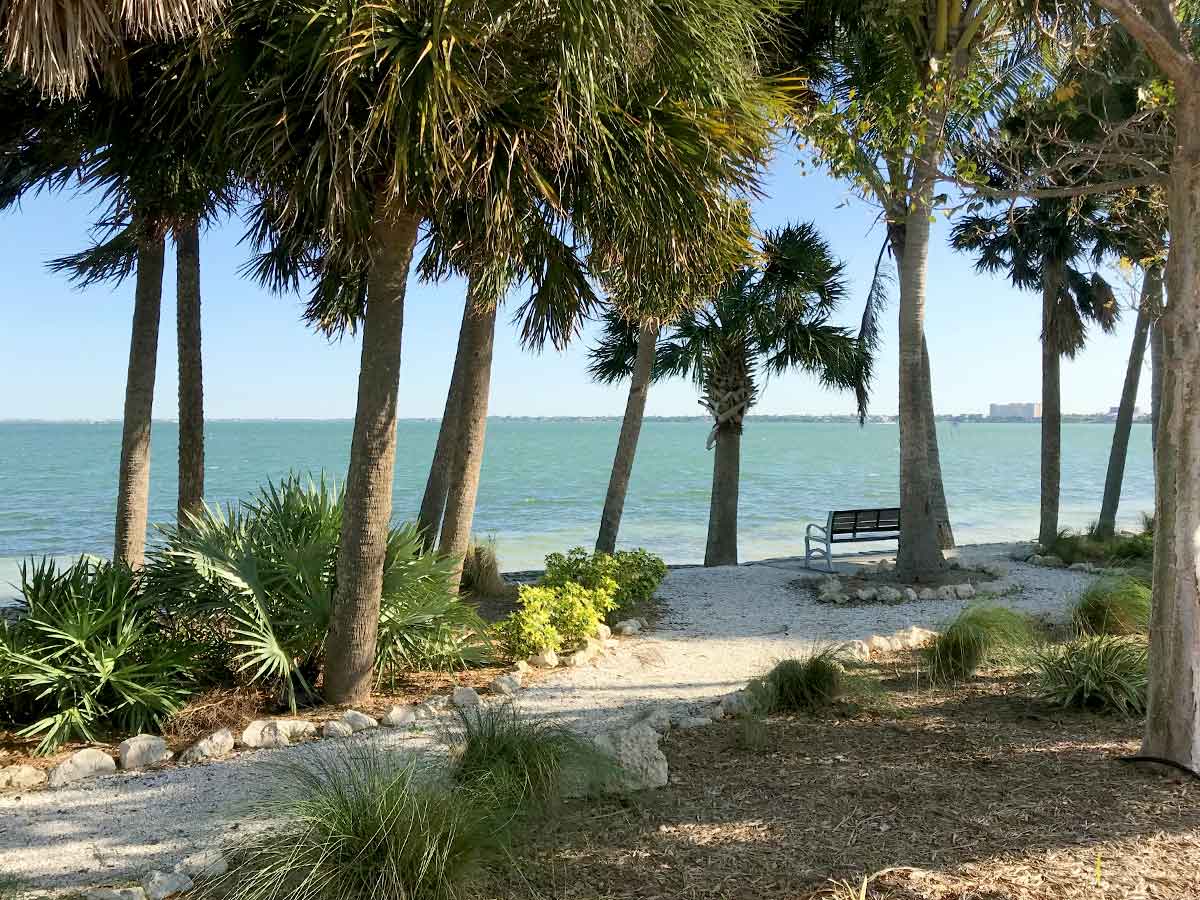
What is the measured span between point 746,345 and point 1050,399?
646cm

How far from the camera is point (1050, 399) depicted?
53.7ft

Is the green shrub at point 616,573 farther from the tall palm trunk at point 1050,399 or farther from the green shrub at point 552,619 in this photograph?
the tall palm trunk at point 1050,399

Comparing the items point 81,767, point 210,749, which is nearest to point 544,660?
point 210,749

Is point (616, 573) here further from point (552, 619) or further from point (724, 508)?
point (724, 508)

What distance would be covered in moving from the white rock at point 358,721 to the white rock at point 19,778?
1581mm

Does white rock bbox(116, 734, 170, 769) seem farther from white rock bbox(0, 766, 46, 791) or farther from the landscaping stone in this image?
→ the landscaping stone

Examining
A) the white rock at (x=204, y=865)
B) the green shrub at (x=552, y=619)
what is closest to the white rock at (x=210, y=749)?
the white rock at (x=204, y=865)

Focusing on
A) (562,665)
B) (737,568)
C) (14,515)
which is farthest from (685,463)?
(562,665)

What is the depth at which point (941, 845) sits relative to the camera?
340 cm

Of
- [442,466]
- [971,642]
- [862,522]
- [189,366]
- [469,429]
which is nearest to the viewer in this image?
[971,642]

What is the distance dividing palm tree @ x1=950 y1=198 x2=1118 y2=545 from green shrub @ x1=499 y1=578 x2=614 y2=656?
10551 mm

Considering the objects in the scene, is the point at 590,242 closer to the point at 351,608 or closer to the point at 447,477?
the point at 351,608

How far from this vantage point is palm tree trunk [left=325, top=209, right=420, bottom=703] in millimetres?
5812

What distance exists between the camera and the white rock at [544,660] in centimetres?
692
